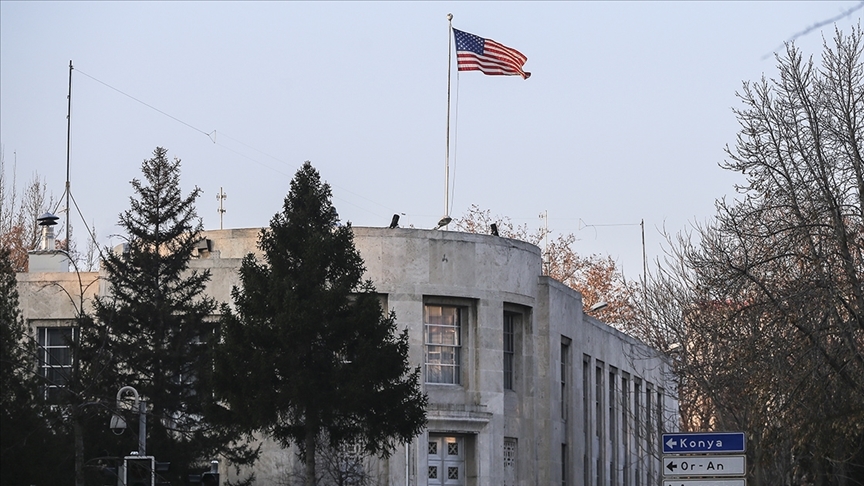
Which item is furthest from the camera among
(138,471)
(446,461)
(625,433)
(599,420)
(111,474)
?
(625,433)

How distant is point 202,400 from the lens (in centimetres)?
3731

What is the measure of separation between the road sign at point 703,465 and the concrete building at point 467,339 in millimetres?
21865

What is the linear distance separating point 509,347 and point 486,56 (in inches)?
331

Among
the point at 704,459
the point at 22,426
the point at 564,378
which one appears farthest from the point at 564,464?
the point at 704,459

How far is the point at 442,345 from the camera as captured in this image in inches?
1752

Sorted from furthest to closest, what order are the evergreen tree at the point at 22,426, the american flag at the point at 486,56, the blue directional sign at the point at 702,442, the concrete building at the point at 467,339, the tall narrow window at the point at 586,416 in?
the tall narrow window at the point at 586,416 → the american flag at the point at 486,56 → the concrete building at the point at 467,339 → the evergreen tree at the point at 22,426 → the blue directional sign at the point at 702,442

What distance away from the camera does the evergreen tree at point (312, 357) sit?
110 feet

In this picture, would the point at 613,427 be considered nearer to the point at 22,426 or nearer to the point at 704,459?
the point at 22,426

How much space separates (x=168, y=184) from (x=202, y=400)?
20.9ft

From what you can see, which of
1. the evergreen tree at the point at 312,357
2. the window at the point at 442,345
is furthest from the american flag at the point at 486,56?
the evergreen tree at the point at 312,357

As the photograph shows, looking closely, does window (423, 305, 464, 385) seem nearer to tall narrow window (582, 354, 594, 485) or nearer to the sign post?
tall narrow window (582, 354, 594, 485)

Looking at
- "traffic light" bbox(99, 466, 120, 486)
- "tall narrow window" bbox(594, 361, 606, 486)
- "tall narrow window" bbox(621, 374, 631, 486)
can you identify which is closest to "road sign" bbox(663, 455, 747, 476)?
"traffic light" bbox(99, 466, 120, 486)

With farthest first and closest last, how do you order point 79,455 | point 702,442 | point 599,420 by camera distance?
1. point 599,420
2. point 79,455
3. point 702,442

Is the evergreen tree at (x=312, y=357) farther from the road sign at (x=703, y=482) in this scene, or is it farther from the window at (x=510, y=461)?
the road sign at (x=703, y=482)
